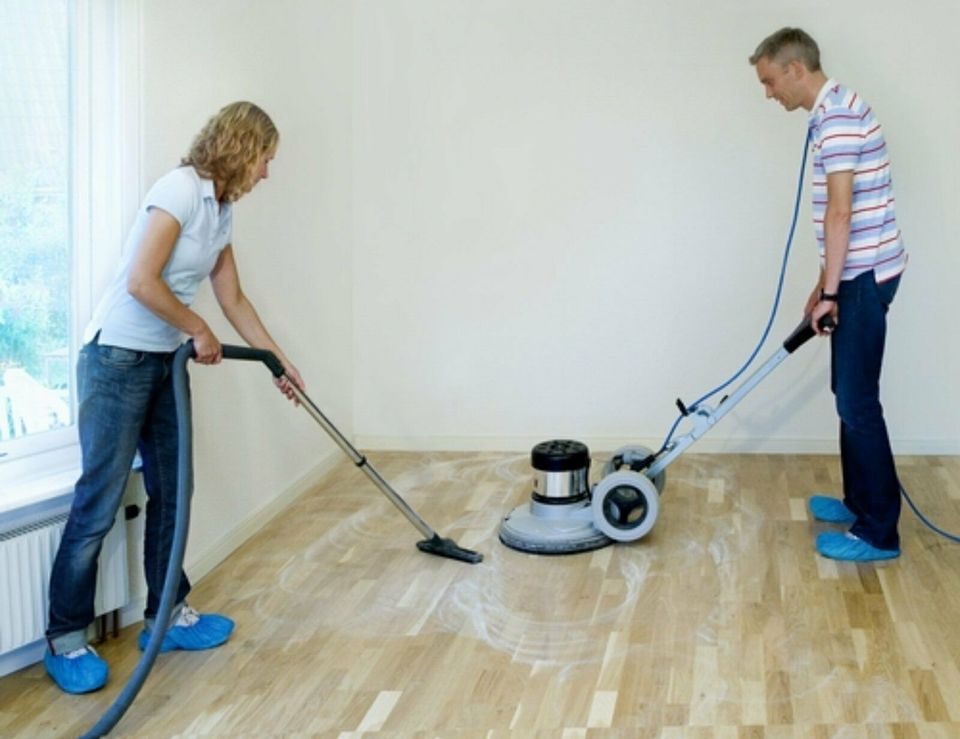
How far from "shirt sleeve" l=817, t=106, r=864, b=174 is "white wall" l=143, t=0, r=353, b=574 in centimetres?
161

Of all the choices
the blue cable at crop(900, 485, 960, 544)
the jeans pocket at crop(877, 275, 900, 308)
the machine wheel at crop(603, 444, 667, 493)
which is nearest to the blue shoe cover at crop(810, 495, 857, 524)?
the blue cable at crop(900, 485, 960, 544)

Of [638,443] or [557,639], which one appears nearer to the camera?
[557,639]

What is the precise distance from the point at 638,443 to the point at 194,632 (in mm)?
2319

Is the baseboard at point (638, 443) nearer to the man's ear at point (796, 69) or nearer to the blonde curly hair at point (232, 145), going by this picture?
the man's ear at point (796, 69)

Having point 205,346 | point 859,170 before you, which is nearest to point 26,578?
point 205,346

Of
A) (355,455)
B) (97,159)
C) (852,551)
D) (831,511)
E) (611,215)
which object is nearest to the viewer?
(97,159)

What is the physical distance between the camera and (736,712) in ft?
9.16

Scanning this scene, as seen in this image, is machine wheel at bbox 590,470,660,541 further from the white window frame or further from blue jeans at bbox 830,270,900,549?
the white window frame

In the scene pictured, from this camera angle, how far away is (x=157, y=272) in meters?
2.80

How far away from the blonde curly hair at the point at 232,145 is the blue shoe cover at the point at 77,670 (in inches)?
40.9

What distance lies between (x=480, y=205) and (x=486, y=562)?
1.68 m

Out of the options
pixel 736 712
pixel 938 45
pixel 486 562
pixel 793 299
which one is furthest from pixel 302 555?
pixel 938 45

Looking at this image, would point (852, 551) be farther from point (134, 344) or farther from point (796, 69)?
point (134, 344)

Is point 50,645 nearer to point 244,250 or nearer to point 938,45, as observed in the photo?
point 244,250
